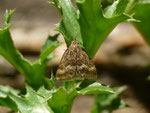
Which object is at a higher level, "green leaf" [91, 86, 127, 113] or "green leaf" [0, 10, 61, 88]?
"green leaf" [0, 10, 61, 88]

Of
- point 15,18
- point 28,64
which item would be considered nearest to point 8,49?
point 28,64

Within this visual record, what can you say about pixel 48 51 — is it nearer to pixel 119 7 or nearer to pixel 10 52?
pixel 10 52

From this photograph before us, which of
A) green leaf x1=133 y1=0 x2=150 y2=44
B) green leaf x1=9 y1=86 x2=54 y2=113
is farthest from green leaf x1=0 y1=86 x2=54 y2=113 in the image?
green leaf x1=133 y1=0 x2=150 y2=44

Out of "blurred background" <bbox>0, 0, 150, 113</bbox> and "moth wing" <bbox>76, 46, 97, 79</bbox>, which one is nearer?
"moth wing" <bbox>76, 46, 97, 79</bbox>

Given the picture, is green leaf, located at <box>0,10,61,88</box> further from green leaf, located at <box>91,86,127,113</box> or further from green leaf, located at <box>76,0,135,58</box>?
green leaf, located at <box>91,86,127,113</box>

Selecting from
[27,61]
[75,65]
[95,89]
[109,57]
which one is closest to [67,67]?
[75,65]

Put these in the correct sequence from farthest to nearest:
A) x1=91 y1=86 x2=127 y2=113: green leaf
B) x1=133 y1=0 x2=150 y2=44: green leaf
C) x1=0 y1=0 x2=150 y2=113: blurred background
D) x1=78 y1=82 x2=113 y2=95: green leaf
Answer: x1=0 y1=0 x2=150 y2=113: blurred background
x1=91 y1=86 x2=127 y2=113: green leaf
x1=133 y1=0 x2=150 y2=44: green leaf
x1=78 y1=82 x2=113 y2=95: green leaf

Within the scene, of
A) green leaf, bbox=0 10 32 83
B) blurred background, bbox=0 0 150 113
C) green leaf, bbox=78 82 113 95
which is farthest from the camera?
blurred background, bbox=0 0 150 113

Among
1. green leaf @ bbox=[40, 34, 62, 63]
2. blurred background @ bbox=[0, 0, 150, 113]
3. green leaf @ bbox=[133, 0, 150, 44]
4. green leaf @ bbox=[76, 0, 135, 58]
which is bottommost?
blurred background @ bbox=[0, 0, 150, 113]
